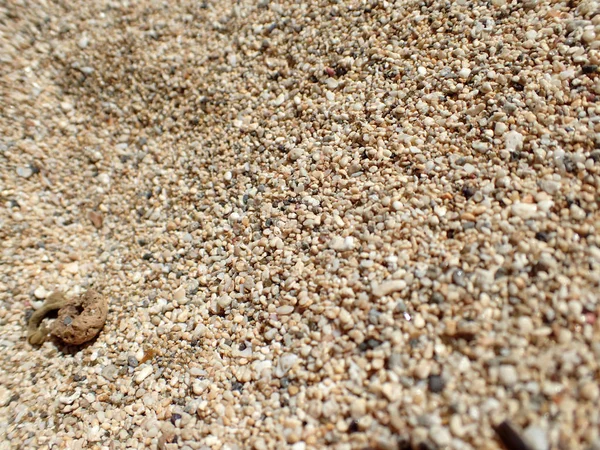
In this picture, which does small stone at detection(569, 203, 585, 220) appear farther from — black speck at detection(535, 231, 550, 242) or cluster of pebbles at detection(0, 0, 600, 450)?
black speck at detection(535, 231, 550, 242)

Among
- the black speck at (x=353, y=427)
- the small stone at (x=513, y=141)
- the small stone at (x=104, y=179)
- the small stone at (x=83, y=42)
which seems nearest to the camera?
the black speck at (x=353, y=427)

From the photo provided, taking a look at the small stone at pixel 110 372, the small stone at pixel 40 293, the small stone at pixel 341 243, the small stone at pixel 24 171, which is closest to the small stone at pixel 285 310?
the small stone at pixel 341 243

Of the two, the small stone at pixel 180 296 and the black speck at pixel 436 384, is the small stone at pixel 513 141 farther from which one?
the small stone at pixel 180 296

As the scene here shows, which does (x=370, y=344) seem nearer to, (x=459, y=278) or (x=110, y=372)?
(x=459, y=278)

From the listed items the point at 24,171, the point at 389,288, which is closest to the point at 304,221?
the point at 389,288

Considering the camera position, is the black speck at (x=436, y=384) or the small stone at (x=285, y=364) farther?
the small stone at (x=285, y=364)

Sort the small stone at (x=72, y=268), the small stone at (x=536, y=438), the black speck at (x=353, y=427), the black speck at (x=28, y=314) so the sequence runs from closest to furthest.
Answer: the small stone at (x=536, y=438) < the black speck at (x=353, y=427) < the black speck at (x=28, y=314) < the small stone at (x=72, y=268)

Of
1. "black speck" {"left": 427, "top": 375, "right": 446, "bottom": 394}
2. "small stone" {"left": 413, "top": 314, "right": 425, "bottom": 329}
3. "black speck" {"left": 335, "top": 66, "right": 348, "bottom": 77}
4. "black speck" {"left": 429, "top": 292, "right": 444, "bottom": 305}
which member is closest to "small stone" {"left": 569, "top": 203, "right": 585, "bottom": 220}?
"black speck" {"left": 429, "top": 292, "right": 444, "bottom": 305}
